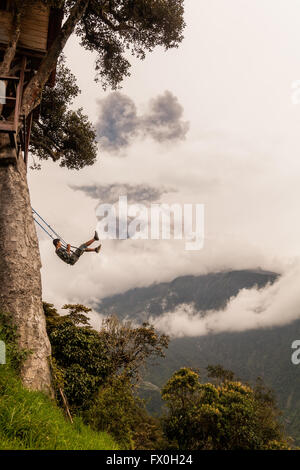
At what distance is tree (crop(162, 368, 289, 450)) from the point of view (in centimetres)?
2462

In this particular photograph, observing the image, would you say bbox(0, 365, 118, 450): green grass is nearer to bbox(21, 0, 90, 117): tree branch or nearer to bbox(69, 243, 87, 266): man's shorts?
bbox(69, 243, 87, 266): man's shorts

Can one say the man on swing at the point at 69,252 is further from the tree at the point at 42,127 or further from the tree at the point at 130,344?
the tree at the point at 130,344

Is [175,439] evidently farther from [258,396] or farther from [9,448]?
[258,396]

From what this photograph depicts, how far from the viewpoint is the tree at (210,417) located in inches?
969

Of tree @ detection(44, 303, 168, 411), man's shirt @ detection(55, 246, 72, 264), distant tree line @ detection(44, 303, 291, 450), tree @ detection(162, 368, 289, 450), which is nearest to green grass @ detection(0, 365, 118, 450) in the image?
tree @ detection(44, 303, 168, 411)

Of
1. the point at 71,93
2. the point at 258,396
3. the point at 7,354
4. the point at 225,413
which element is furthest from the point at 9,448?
the point at 258,396

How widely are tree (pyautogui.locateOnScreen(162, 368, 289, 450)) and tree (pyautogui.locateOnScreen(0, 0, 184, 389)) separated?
20.2 meters

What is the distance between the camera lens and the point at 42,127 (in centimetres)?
2184

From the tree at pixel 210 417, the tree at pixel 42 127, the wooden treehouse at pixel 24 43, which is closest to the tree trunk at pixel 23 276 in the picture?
the tree at pixel 42 127

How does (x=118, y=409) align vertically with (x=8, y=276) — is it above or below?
below

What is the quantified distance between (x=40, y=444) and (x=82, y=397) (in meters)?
8.63

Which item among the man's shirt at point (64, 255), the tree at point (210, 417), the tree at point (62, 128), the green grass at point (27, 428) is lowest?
the tree at point (210, 417)

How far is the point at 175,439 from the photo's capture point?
26422mm

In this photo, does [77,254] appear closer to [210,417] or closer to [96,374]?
[96,374]
